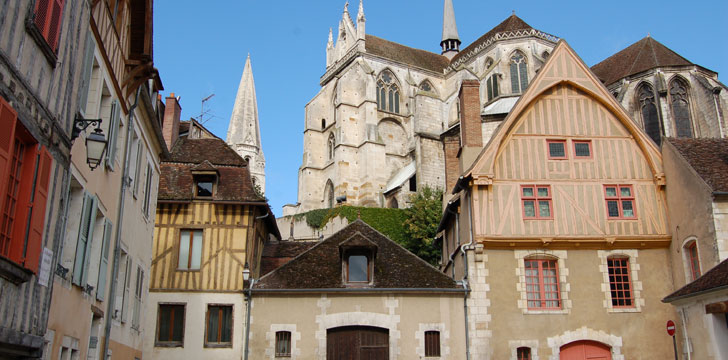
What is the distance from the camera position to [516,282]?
17.4 meters

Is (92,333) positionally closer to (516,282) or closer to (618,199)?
(516,282)

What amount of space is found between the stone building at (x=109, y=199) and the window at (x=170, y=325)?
10.0 feet

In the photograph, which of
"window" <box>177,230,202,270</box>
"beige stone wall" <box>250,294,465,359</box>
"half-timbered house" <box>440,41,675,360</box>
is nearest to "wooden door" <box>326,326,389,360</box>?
"beige stone wall" <box>250,294,465,359</box>

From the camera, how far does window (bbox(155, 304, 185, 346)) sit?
17.6 metres

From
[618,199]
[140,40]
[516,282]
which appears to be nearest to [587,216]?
[618,199]

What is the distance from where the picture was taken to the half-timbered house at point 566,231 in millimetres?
17094

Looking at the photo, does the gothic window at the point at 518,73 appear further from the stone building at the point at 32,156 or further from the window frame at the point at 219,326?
the stone building at the point at 32,156

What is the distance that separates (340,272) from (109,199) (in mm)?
8245

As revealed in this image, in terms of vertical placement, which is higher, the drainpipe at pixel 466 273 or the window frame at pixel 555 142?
the window frame at pixel 555 142

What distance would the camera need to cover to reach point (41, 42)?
7.02 meters

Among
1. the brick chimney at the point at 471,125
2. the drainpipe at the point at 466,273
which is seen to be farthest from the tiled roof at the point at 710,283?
the brick chimney at the point at 471,125

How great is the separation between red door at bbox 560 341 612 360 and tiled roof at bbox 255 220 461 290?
318 centimetres

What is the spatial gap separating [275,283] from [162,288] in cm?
308

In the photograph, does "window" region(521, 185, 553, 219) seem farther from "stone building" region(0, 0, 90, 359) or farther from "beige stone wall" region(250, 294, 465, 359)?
"stone building" region(0, 0, 90, 359)
